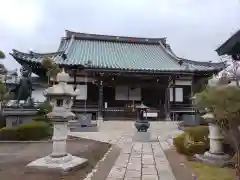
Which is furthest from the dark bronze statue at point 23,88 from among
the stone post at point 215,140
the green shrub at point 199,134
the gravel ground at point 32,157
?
the stone post at point 215,140

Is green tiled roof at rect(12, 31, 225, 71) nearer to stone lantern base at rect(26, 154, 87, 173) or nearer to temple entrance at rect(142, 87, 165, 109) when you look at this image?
temple entrance at rect(142, 87, 165, 109)

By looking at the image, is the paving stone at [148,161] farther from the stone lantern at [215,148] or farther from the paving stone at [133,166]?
the stone lantern at [215,148]

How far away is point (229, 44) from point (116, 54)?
1924 centimetres

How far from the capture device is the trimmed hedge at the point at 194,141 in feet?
27.6

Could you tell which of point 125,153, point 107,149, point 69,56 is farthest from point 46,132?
point 69,56

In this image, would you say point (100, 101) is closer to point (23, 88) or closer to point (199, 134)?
point (23, 88)

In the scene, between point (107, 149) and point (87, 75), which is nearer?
point (107, 149)

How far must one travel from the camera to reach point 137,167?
719 cm

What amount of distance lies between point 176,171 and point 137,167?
39.4 inches

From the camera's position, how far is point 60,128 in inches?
275

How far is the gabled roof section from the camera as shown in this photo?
6957mm

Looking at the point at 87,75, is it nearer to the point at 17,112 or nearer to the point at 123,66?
the point at 123,66

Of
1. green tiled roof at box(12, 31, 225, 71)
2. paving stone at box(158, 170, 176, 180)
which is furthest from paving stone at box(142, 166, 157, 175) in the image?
green tiled roof at box(12, 31, 225, 71)

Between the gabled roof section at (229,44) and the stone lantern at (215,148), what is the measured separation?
1892mm
